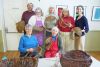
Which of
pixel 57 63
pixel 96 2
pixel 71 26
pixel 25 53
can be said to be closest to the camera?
pixel 57 63

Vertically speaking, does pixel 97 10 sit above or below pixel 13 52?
above

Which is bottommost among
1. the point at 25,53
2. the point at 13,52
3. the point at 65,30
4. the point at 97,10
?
the point at 13,52

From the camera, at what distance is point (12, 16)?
17.0ft

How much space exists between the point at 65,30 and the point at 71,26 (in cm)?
15

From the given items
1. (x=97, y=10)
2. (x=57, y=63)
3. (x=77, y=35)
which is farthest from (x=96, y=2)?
(x=57, y=63)

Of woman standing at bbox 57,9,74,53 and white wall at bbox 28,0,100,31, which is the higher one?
white wall at bbox 28,0,100,31

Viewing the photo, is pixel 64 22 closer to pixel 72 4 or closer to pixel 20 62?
pixel 72 4

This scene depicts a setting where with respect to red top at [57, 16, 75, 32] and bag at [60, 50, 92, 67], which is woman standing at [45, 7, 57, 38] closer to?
red top at [57, 16, 75, 32]

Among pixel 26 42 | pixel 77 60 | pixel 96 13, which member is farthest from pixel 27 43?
pixel 96 13

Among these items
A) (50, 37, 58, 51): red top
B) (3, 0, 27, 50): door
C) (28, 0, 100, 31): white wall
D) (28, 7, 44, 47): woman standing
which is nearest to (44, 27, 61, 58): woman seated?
(50, 37, 58, 51): red top

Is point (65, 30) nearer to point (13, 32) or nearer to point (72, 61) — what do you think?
point (13, 32)

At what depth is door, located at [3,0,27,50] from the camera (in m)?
5.12

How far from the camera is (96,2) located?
16.6 ft

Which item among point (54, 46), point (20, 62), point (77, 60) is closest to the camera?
point (77, 60)
